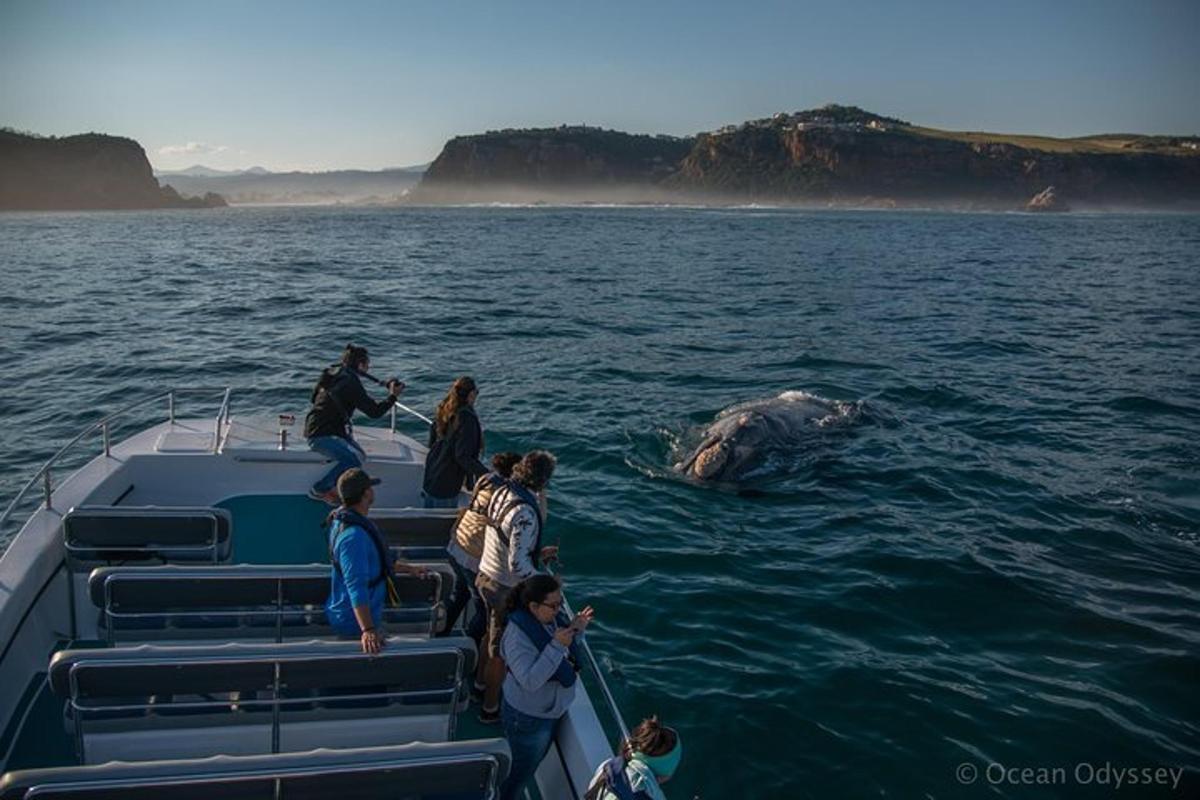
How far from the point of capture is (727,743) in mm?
9008

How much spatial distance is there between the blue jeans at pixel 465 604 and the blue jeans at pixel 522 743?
169 centimetres

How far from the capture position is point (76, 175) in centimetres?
16875

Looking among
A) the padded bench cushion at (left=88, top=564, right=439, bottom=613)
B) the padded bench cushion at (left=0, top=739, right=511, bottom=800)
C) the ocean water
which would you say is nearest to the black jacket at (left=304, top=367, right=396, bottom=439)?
the padded bench cushion at (left=88, top=564, right=439, bottom=613)

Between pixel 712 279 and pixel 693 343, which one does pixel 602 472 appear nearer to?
pixel 693 343

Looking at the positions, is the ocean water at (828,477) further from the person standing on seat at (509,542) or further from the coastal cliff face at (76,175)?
the coastal cliff face at (76,175)

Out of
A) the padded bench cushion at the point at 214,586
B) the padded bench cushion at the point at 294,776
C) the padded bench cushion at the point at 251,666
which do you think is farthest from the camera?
the padded bench cushion at the point at 214,586

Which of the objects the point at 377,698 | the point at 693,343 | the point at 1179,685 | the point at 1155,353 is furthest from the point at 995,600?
the point at 1155,353

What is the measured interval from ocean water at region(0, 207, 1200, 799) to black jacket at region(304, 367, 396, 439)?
392cm

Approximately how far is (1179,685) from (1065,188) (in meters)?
214

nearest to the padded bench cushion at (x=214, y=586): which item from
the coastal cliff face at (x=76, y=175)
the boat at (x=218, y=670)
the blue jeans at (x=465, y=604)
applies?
the boat at (x=218, y=670)

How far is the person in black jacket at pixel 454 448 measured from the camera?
9102mm

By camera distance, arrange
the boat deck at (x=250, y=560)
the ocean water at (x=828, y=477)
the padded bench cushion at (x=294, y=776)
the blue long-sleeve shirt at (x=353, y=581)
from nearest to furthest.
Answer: the padded bench cushion at (x=294, y=776), the blue long-sleeve shirt at (x=353, y=581), the boat deck at (x=250, y=560), the ocean water at (x=828, y=477)

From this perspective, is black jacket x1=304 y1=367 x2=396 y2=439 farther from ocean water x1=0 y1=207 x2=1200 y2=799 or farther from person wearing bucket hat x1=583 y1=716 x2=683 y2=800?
person wearing bucket hat x1=583 y1=716 x2=683 y2=800

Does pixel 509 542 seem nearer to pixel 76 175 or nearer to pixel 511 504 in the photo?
pixel 511 504
